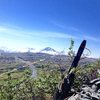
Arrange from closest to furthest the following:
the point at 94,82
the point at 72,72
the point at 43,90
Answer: the point at 94,82 → the point at 72,72 → the point at 43,90

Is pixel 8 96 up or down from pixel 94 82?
down

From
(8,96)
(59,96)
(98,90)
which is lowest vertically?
(8,96)

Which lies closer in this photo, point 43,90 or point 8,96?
point 43,90

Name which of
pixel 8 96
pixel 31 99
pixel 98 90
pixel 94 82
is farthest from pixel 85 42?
pixel 8 96

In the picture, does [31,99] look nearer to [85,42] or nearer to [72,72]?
[72,72]

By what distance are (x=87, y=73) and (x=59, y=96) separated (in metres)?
14.1

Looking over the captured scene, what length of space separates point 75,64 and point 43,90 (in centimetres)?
1665

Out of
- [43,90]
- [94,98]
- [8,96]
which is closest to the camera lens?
[94,98]

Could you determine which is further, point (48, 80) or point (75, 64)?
point (48, 80)

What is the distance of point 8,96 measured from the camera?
232 ft

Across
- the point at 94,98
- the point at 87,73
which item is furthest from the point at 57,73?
the point at 94,98

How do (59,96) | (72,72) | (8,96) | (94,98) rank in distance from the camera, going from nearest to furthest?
(94,98), (59,96), (72,72), (8,96)

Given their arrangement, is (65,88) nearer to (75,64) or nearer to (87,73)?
(75,64)

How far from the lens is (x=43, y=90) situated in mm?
65688
